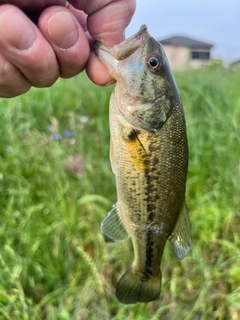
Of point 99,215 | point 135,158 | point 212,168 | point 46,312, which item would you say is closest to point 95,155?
point 99,215

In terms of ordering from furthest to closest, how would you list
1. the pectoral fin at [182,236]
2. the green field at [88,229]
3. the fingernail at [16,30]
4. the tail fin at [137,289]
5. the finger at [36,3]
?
the green field at [88,229]
the tail fin at [137,289]
the pectoral fin at [182,236]
the finger at [36,3]
the fingernail at [16,30]

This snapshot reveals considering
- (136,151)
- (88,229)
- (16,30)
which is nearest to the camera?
(16,30)

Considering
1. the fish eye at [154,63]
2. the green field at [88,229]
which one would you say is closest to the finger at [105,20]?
the fish eye at [154,63]

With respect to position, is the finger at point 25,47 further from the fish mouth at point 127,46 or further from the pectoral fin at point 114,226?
the pectoral fin at point 114,226

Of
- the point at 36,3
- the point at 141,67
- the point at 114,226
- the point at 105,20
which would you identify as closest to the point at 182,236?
the point at 114,226

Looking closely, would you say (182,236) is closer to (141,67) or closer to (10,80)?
(141,67)

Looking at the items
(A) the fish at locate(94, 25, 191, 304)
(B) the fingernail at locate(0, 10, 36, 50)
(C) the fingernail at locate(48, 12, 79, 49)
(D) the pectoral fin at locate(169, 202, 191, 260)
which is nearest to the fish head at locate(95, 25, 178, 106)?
(A) the fish at locate(94, 25, 191, 304)

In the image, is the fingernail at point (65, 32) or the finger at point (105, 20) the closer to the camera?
the fingernail at point (65, 32)
